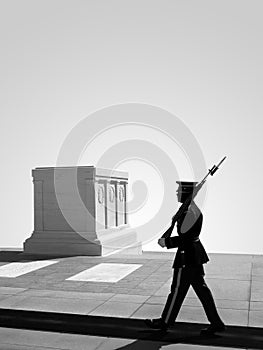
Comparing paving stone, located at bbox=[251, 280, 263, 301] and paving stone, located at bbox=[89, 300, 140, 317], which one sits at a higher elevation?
paving stone, located at bbox=[251, 280, 263, 301]

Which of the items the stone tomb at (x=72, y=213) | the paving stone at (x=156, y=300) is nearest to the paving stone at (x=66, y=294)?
the paving stone at (x=156, y=300)

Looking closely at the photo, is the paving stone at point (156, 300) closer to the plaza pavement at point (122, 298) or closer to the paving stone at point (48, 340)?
the plaza pavement at point (122, 298)

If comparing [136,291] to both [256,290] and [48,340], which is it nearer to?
[256,290]

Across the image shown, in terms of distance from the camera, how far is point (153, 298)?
731cm

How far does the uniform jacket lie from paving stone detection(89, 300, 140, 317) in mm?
1374

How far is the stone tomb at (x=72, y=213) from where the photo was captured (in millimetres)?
12273

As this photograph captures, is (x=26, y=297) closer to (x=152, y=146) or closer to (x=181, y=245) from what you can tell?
(x=181, y=245)

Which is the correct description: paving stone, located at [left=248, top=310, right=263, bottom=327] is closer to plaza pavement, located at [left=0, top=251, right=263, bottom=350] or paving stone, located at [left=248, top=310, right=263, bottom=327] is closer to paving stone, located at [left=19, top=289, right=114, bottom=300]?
plaza pavement, located at [left=0, top=251, right=263, bottom=350]

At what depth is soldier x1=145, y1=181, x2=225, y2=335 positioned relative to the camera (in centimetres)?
548

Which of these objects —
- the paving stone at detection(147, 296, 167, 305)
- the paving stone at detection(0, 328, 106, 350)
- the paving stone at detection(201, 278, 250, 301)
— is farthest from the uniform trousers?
the paving stone at detection(201, 278, 250, 301)

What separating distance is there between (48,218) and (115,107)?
11.2 feet

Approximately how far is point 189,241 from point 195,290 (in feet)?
1.81

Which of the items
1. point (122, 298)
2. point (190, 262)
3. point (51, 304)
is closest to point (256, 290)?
point (122, 298)

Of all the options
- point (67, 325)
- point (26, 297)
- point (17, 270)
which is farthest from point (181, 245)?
point (17, 270)
